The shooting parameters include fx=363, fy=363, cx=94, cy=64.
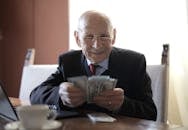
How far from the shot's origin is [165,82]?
1812 millimetres

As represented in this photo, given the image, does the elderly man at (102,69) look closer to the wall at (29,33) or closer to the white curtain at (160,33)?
the white curtain at (160,33)

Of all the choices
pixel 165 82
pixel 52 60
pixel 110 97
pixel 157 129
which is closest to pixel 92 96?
pixel 110 97

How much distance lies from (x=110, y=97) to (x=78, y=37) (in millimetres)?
516

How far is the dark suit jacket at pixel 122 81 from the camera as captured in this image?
4.91ft

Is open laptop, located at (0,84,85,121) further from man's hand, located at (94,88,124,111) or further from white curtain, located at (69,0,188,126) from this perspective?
white curtain, located at (69,0,188,126)

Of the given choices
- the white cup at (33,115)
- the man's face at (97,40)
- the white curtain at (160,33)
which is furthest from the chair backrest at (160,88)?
the white cup at (33,115)

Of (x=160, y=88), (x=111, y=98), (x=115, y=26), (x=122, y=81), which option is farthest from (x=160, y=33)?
(x=111, y=98)

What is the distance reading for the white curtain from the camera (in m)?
2.26

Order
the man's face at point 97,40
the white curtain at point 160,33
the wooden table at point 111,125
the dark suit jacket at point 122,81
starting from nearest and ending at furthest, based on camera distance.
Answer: the wooden table at point 111,125, the dark suit jacket at point 122,81, the man's face at point 97,40, the white curtain at point 160,33

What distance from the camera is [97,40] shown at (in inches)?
64.7

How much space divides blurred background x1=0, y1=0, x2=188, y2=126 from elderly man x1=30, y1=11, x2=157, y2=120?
657 millimetres

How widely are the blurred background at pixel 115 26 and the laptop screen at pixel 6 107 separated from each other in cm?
126

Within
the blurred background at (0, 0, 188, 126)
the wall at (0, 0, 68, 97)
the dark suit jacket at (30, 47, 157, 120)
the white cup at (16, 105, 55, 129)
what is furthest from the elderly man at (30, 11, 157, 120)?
the wall at (0, 0, 68, 97)

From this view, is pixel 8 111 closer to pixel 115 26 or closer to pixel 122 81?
pixel 122 81
